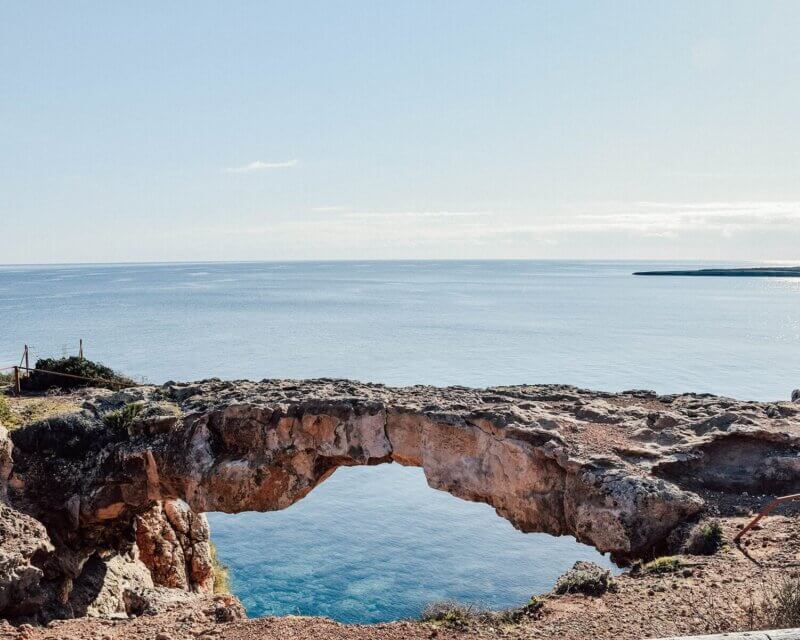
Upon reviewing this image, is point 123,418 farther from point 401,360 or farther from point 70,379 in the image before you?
point 401,360

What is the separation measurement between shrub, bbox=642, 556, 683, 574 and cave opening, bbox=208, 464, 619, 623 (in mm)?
9096

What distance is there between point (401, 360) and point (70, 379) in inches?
1107

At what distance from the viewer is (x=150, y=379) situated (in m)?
38.4

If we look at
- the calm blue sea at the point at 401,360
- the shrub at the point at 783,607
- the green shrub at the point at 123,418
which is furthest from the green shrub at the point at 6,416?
the shrub at the point at 783,607

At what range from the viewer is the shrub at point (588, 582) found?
357 inches

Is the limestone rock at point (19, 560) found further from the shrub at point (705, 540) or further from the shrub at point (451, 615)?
the shrub at point (705, 540)

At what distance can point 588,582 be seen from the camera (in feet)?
30.0

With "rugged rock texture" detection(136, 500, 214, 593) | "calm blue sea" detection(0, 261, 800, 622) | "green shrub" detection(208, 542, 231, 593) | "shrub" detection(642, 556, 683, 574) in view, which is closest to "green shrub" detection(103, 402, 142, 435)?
"rugged rock texture" detection(136, 500, 214, 593)

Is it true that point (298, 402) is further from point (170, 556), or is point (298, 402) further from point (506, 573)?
point (506, 573)

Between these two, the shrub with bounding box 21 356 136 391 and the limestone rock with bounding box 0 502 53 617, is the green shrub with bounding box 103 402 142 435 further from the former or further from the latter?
the shrub with bounding box 21 356 136 391

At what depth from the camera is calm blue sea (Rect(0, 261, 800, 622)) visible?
68.2ft

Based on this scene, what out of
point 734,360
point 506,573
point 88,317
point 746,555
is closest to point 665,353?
point 734,360

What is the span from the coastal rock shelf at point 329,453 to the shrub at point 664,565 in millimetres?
1745

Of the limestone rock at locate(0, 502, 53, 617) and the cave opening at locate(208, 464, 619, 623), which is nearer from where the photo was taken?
the limestone rock at locate(0, 502, 53, 617)
